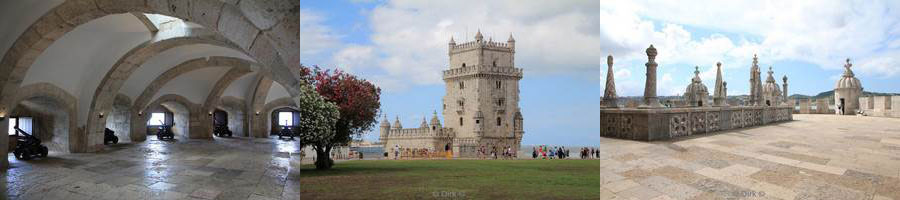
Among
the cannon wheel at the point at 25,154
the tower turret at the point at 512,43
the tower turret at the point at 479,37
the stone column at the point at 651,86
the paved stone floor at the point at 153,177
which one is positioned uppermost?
the tower turret at the point at 479,37

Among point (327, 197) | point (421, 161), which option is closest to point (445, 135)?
point (421, 161)

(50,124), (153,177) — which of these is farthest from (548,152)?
(50,124)

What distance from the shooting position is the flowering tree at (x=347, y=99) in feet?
12.0

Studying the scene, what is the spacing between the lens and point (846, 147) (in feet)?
14.9

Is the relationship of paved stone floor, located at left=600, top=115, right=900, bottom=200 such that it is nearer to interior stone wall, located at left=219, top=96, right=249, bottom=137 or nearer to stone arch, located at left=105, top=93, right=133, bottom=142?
stone arch, located at left=105, top=93, right=133, bottom=142

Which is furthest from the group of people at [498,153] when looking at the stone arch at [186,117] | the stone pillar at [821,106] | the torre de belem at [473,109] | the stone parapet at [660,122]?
the stone arch at [186,117]

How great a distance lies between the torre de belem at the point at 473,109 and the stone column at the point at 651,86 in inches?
69.4

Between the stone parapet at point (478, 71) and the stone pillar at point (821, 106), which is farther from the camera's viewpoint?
the stone pillar at point (821, 106)

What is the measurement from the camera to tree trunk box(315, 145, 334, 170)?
382cm

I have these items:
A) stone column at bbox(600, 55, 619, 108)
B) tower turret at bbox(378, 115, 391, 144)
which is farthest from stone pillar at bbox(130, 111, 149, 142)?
stone column at bbox(600, 55, 619, 108)

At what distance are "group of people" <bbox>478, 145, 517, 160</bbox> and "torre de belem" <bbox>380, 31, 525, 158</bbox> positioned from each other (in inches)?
0.8

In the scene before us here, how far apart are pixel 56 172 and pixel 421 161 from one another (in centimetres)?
763

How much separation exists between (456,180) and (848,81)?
183 inches

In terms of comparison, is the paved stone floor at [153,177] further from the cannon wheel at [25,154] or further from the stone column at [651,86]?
the stone column at [651,86]
